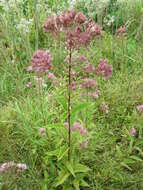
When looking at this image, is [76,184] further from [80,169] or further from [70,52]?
[70,52]

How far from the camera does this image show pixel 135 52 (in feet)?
12.3

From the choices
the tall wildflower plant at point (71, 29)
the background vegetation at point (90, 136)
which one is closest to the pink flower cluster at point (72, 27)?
the tall wildflower plant at point (71, 29)

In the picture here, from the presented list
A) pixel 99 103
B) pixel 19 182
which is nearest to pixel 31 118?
pixel 19 182

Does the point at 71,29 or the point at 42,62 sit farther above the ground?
the point at 71,29

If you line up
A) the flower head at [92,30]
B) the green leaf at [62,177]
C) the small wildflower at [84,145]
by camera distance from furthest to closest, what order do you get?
1. the small wildflower at [84,145]
2. the green leaf at [62,177]
3. the flower head at [92,30]

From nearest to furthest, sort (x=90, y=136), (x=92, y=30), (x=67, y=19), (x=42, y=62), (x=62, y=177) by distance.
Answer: (x=67, y=19) → (x=42, y=62) → (x=92, y=30) → (x=62, y=177) → (x=90, y=136)

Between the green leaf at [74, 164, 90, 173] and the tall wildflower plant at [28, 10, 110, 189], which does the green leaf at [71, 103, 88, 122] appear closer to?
the tall wildflower plant at [28, 10, 110, 189]

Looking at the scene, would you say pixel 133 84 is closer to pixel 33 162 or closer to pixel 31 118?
pixel 31 118

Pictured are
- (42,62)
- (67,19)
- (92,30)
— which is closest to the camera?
(67,19)

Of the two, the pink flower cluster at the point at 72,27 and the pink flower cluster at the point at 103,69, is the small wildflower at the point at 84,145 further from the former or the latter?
the pink flower cluster at the point at 72,27

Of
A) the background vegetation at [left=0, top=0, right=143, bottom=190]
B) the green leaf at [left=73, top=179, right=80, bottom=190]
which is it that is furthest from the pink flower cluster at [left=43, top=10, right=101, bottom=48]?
the green leaf at [left=73, top=179, right=80, bottom=190]

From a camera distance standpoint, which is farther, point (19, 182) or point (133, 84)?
point (133, 84)

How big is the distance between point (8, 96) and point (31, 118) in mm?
845

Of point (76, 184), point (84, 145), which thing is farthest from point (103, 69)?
point (76, 184)
